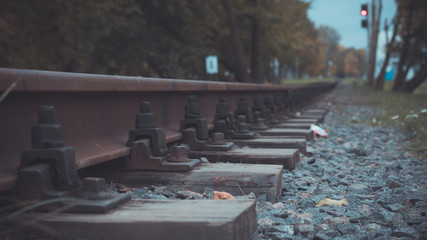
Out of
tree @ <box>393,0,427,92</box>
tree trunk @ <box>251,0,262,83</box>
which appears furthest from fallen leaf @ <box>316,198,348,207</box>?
tree @ <box>393,0,427,92</box>

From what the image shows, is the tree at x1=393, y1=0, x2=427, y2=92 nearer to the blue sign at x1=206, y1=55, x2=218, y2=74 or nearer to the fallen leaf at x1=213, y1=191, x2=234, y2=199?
the blue sign at x1=206, y1=55, x2=218, y2=74

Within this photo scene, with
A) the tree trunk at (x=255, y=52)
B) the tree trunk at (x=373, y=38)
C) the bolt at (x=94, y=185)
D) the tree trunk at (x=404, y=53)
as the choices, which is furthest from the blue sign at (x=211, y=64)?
the tree trunk at (x=373, y=38)

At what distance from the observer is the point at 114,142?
9.37 feet

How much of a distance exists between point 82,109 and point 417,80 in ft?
80.9

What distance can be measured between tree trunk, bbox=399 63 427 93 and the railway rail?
22.6m

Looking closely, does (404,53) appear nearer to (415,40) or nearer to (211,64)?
(415,40)

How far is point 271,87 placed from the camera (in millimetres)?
8211

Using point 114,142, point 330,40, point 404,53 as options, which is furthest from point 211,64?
point 330,40

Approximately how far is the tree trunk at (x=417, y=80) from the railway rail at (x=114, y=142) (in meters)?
22.6

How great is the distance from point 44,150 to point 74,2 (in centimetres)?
1387

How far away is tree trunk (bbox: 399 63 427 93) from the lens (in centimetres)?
2425

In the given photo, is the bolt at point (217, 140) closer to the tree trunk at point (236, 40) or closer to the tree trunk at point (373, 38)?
the tree trunk at point (236, 40)

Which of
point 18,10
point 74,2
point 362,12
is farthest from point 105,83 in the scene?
point 362,12

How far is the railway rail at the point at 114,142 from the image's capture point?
1838 millimetres
